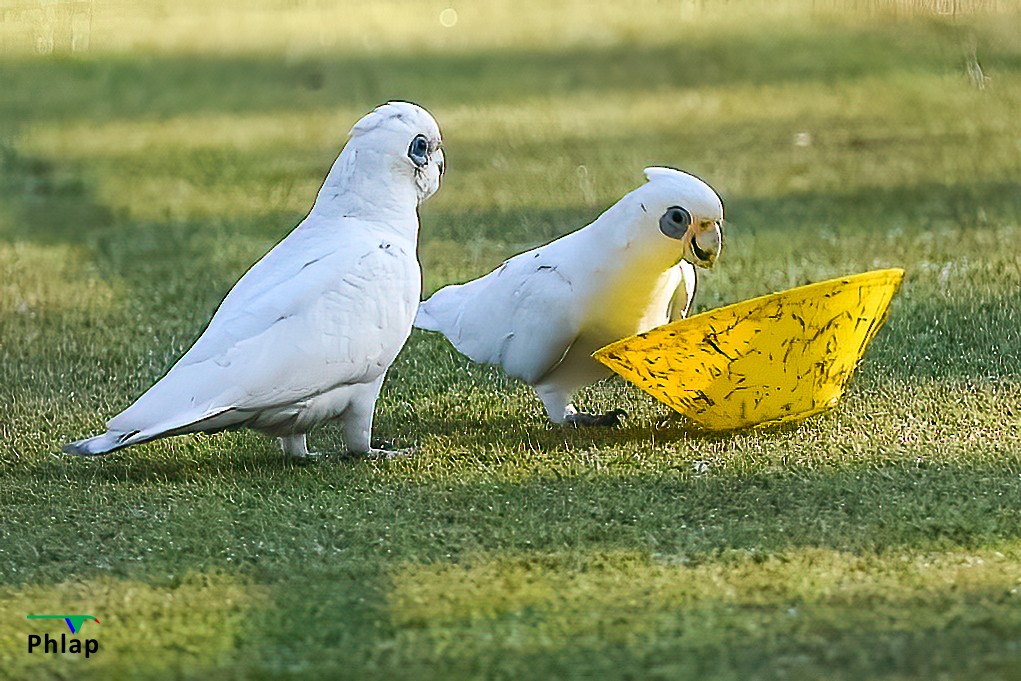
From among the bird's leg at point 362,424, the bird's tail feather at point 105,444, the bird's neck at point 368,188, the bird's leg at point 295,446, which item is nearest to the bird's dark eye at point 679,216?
the bird's neck at point 368,188

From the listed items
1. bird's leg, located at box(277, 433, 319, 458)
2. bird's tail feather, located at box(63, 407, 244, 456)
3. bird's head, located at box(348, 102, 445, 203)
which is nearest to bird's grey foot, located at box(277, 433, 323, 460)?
bird's leg, located at box(277, 433, 319, 458)

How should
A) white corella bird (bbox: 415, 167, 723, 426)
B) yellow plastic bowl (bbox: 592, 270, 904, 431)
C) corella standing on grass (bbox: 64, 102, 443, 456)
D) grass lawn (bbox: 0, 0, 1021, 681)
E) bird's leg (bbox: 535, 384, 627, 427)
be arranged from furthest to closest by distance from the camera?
bird's leg (bbox: 535, 384, 627, 427)
white corella bird (bbox: 415, 167, 723, 426)
yellow plastic bowl (bbox: 592, 270, 904, 431)
corella standing on grass (bbox: 64, 102, 443, 456)
grass lawn (bbox: 0, 0, 1021, 681)

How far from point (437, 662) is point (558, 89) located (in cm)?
681

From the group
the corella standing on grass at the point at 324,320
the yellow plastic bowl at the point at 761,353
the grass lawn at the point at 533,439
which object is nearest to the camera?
the grass lawn at the point at 533,439

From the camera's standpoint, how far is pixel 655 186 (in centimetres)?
346

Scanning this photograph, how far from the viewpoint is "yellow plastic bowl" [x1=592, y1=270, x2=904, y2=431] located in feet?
10.9

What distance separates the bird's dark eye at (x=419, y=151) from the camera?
352 cm

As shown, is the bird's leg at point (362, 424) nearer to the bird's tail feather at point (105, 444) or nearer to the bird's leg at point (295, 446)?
the bird's leg at point (295, 446)

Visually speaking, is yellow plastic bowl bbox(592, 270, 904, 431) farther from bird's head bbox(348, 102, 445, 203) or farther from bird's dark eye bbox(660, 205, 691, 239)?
bird's head bbox(348, 102, 445, 203)

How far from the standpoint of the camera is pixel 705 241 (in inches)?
134

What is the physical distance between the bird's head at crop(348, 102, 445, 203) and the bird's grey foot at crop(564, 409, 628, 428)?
0.71m

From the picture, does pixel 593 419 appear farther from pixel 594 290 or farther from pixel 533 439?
pixel 594 290

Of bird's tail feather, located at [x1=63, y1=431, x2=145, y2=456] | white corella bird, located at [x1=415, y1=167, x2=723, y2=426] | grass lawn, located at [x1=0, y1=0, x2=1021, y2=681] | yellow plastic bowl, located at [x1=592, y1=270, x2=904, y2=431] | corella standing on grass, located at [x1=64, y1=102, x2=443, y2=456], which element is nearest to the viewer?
grass lawn, located at [x1=0, y1=0, x2=1021, y2=681]

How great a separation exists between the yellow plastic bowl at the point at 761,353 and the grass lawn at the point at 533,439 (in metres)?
0.12
